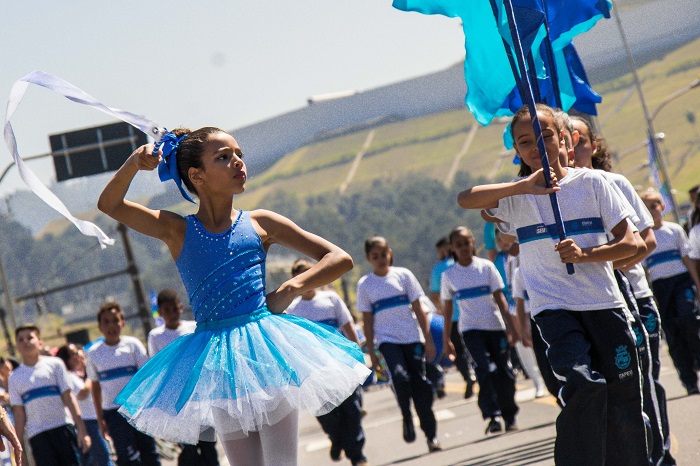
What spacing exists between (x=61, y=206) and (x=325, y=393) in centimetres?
145

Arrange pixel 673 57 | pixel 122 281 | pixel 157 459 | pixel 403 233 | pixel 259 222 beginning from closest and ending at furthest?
pixel 259 222, pixel 157 459, pixel 403 233, pixel 673 57, pixel 122 281

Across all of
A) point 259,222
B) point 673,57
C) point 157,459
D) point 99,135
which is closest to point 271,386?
point 259,222

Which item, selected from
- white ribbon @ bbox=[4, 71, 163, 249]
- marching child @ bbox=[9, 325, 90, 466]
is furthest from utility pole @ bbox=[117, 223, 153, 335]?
white ribbon @ bbox=[4, 71, 163, 249]

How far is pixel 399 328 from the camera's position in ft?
39.5

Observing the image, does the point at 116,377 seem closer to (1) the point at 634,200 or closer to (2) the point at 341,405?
(2) the point at 341,405

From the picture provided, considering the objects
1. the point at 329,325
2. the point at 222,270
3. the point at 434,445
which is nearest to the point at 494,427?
the point at 434,445

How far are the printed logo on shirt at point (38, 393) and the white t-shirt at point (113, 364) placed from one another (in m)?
0.52

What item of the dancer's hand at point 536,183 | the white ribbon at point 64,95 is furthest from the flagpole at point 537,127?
the white ribbon at point 64,95

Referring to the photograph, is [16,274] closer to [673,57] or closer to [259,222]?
[673,57]

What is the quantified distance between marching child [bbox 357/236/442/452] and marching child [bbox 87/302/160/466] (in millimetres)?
2160

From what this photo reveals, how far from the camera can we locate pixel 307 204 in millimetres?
199750

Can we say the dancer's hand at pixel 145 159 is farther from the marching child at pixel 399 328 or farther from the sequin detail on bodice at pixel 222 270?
the marching child at pixel 399 328

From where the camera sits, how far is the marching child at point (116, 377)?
11273 millimetres

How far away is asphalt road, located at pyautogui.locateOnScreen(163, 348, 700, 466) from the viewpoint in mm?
9023
